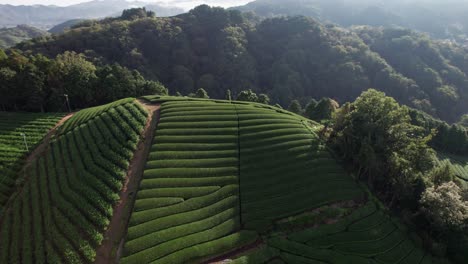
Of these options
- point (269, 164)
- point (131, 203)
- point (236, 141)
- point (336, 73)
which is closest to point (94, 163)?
point (131, 203)

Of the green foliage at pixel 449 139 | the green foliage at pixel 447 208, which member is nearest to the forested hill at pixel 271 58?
the green foliage at pixel 449 139

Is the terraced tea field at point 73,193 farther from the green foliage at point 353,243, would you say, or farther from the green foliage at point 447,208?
the green foliage at point 447,208

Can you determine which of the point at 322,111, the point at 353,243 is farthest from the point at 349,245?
the point at 322,111

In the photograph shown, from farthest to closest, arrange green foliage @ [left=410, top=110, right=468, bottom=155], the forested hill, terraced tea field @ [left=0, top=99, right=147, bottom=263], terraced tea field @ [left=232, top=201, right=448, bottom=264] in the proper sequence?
the forested hill → green foliage @ [left=410, top=110, right=468, bottom=155] → terraced tea field @ [left=232, top=201, right=448, bottom=264] → terraced tea field @ [left=0, top=99, right=147, bottom=263]

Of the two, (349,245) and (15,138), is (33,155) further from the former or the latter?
(349,245)

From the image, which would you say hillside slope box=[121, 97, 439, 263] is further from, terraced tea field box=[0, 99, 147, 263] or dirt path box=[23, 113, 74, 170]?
dirt path box=[23, 113, 74, 170]

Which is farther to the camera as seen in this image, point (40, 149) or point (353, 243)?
point (40, 149)

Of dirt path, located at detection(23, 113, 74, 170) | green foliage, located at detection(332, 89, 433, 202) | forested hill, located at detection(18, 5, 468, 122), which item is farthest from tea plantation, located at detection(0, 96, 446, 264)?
forested hill, located at detection(18, 5, 468, 122)
